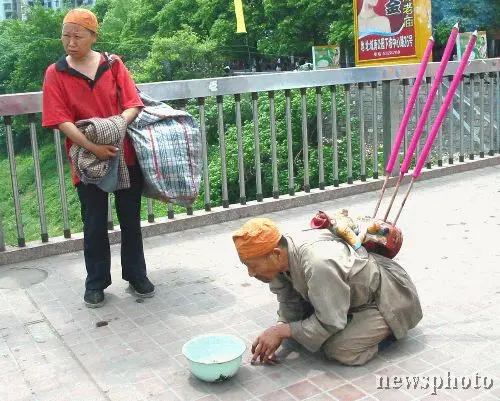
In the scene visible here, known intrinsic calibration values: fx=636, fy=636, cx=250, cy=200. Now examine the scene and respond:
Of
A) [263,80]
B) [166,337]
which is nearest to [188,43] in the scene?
[263,80]

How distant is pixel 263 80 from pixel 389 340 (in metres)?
2.70

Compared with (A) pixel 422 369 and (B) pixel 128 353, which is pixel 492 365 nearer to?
(A) pixel 422 369

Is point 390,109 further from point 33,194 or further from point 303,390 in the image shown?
point 33,194

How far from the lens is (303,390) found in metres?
2.51

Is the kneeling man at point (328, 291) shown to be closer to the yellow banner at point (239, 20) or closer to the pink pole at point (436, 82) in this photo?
the pink pole at point (436, 82)

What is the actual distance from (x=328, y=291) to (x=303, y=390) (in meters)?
0.40

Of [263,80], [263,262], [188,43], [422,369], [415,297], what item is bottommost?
[422,369]

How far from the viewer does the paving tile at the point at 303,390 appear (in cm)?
247

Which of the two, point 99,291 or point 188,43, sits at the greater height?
point 188,43

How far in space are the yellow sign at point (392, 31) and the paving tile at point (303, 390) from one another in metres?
4.99

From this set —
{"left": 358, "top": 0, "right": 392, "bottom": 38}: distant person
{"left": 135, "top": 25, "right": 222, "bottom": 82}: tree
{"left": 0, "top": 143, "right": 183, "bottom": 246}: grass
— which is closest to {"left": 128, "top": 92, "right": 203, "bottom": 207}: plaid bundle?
{"left": 358, "top": 0, "right": 392, "bottom": 38}: distant person

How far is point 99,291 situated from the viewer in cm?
354

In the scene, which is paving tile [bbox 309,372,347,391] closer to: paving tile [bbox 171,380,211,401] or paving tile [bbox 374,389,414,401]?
paving tile [bbox 374,389,414,401]

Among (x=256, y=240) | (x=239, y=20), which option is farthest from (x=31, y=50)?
(x=256, y=240)
